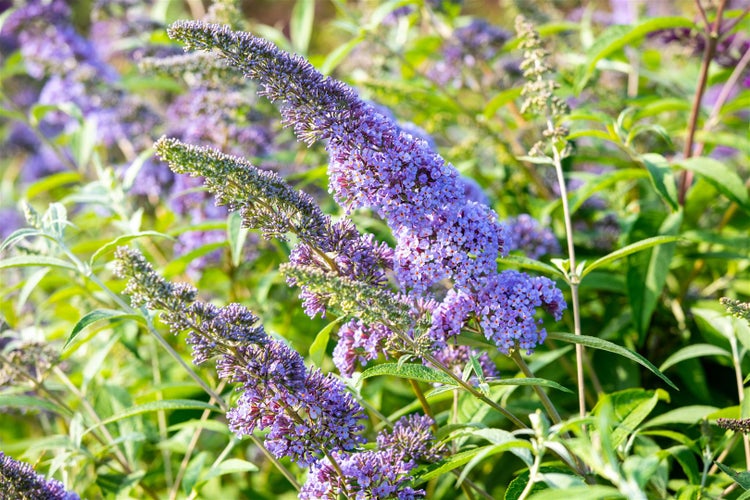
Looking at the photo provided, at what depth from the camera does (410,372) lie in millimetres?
1816

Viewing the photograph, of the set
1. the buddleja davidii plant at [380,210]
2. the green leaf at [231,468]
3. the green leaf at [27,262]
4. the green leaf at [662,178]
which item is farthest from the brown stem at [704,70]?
the green leaf at [27,262]

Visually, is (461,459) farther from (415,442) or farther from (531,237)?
(531,237)

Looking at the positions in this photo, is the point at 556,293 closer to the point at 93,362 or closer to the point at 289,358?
the point at 289,358

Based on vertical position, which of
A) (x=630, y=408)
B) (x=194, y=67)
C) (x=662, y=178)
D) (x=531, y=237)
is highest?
(x=194, y=67)

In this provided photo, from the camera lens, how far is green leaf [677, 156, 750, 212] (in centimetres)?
274

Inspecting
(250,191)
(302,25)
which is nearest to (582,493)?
(250,191)

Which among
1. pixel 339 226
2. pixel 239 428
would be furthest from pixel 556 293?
pixel 239 428

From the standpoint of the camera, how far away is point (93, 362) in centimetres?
299

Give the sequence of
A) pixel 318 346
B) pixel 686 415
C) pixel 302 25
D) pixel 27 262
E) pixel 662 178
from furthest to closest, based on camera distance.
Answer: pixel 302 25 → pixel 662 178 → pixel 686 415 → pixel 27 262 → pixel 318 346

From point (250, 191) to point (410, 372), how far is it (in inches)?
22.5

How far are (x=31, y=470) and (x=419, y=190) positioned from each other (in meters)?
1.26

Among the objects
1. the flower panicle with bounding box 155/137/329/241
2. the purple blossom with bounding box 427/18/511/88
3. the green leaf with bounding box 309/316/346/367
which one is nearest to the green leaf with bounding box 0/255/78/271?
the flower panicle with bounding box 155/137/329/241

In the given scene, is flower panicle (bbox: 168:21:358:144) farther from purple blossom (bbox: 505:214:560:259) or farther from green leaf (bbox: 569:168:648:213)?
purple blossom (bbox: 505:214:560:259)

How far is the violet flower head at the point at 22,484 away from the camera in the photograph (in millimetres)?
1948
